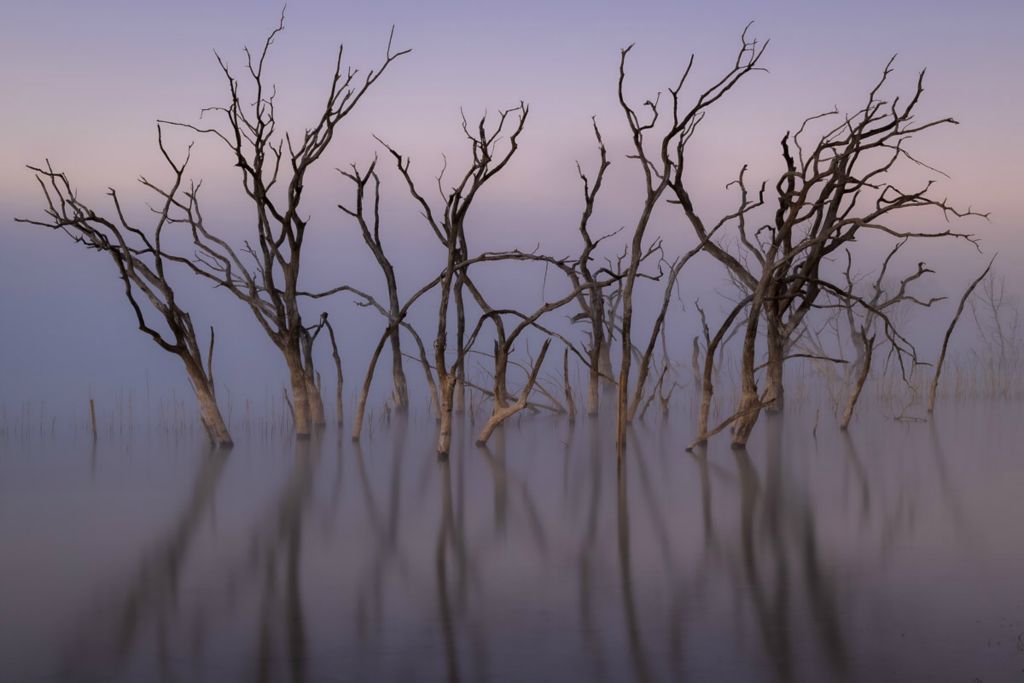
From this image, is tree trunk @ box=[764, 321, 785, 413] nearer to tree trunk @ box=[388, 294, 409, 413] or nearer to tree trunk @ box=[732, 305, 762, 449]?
tree trunk @ box=[732, 305, 762, 449]

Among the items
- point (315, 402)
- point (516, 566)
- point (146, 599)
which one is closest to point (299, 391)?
point (315, 402)

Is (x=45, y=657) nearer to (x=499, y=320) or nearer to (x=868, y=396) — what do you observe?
(x=499, y=320)

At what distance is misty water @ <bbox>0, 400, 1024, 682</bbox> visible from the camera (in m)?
4.75

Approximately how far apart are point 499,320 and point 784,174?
3.52 metres

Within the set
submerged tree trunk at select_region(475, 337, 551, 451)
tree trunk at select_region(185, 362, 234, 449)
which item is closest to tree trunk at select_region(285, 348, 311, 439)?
tree trunk at select_region(185, 362, 234, 449)

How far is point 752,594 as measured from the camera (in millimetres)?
5992

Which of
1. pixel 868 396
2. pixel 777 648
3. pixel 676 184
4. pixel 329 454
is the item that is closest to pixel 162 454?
pixel 329 454

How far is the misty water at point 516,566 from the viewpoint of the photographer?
4.75m

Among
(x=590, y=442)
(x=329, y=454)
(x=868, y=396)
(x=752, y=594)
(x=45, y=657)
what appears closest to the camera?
(x=45, y=657)

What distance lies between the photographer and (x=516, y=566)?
6.88m

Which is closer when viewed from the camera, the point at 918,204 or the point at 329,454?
the point at 918,204

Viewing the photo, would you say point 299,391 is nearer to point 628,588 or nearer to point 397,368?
point 397,368

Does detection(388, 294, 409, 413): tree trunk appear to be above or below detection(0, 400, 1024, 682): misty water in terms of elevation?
above

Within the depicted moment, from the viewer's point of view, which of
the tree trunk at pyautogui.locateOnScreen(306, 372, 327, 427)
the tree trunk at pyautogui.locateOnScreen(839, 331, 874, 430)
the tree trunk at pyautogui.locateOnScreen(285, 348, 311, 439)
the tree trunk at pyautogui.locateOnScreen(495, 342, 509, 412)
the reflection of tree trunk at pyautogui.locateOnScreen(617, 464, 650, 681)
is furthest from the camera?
the tree trunk at pyautogui.locateOnScreen(306, 372, 327, 427)
